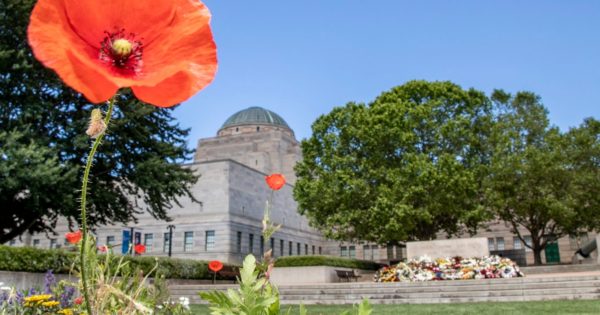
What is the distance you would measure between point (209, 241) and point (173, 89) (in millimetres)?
49553

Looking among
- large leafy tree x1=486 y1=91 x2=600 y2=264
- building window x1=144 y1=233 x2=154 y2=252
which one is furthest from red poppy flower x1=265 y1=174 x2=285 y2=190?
building window x1=144 y1=233 x2=154 y2=252

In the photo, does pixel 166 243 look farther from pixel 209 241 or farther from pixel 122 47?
pixel 122 47

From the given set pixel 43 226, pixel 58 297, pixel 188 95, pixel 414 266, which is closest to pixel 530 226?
pixel 414 266

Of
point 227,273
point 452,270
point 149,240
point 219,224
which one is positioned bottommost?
point 227,273

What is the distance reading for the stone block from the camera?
2348cm

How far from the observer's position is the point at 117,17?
1.28 metres

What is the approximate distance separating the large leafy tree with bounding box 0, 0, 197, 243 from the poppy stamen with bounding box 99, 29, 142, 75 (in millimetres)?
15275

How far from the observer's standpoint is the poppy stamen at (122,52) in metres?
1.19

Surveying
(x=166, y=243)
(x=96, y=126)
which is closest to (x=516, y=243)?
(x=166, y=243)

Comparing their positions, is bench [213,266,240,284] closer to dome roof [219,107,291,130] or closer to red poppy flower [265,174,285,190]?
red poppy flower [265,174,285,190]

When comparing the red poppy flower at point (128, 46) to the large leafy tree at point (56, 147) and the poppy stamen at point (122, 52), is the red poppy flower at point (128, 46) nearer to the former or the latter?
the poppy stamen at point (122, 52)

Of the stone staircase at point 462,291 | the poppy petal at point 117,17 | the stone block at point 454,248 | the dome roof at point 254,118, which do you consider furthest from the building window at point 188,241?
the poppy petal at point 117,17

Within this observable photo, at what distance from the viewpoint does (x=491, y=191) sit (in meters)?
32.4

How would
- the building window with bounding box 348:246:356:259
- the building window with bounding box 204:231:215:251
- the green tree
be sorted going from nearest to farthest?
1. the green tree
2. the building window with bounding box 204:231:215:251
3. the building window with bounding box 348:246:356:259
